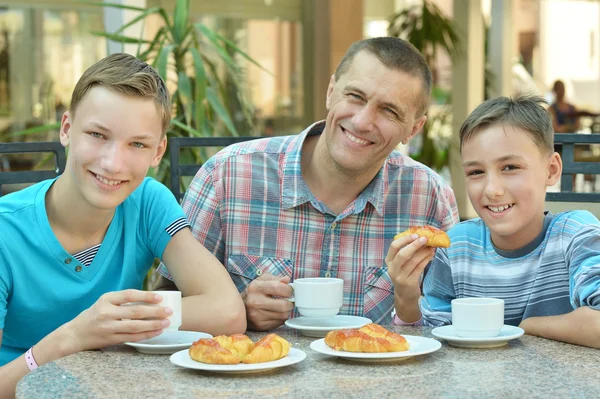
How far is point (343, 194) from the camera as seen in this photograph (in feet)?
7.75

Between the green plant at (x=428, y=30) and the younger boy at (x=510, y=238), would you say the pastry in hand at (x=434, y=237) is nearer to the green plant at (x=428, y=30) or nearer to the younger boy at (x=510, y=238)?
the younger boy at (x=510, y=238)

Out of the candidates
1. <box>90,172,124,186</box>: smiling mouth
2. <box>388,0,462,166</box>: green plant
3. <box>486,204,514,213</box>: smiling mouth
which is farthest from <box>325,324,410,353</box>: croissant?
<box>388,0,462,166</box>: green plant

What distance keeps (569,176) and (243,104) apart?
73.1 inches

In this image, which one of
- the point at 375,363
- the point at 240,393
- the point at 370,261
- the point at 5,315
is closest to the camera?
the point at 240,393

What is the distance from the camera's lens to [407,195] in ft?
7.95

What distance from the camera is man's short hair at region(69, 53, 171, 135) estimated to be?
6.01ft

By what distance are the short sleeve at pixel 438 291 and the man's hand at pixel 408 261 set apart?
101 mm

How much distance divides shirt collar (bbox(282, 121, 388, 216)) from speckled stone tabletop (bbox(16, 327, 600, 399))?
0.76m

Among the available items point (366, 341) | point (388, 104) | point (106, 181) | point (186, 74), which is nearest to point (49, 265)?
point (106, 181)

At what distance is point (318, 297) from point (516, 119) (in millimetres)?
616

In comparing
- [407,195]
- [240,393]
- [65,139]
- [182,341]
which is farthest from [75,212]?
[407,195]

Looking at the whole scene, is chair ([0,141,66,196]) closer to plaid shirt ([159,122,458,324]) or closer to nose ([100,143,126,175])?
plaid shirt ([159,122,458,324])

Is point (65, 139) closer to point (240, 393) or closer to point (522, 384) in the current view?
point (240, 393)

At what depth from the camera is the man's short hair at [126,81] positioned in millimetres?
1832
